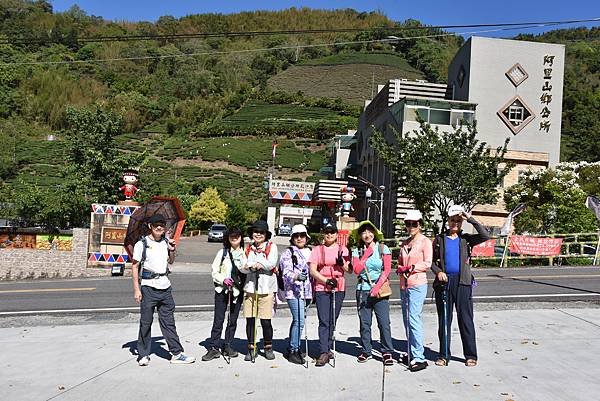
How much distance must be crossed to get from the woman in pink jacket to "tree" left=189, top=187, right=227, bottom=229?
194ft

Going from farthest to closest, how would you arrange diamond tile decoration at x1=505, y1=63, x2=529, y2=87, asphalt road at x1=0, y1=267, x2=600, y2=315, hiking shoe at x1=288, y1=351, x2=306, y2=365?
diamond tile decoration at x1=505, y1=63, x2=529, y2=87
asphalt road at x1=0, y1=267, x2=600, y2=315
hiking shoe at x1=288, y1=351, x2=306, y2=365

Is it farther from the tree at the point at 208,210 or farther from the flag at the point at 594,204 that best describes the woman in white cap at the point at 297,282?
the tree at the point at 208,210

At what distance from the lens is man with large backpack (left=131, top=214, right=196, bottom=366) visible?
7.37 meters

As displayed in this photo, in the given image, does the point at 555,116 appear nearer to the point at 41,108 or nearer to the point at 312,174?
the point at 312,174

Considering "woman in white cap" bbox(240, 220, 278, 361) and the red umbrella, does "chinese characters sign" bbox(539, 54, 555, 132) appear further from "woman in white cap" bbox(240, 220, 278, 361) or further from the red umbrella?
"woman in white cap" bbox(240, 220, 278, 361)

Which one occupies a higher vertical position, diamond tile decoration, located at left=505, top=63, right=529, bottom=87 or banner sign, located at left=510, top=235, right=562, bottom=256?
diamond tile decoration, located at left=505, top=63, right=529, bottom=87

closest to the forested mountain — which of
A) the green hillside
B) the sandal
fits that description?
the green hillside

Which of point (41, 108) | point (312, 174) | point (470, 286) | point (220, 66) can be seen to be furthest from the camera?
point (220, 66)

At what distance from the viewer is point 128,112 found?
139m

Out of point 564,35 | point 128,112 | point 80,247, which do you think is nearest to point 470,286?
point 80,247

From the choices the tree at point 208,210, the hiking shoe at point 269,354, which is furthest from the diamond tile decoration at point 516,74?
the hiking shoe at point 269,354

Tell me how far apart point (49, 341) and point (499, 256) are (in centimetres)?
1891

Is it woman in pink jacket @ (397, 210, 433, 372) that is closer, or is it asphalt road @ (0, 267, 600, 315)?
woman in pink jacket @ (397, 210, 433, 372)

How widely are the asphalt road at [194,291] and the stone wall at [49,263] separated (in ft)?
7.28
